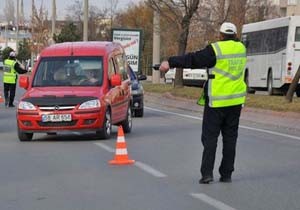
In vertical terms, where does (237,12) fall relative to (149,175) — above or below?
above

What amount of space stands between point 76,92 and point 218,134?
5867 mm

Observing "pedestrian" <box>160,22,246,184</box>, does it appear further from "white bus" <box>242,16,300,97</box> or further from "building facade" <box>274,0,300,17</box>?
"building facade" <box>274,0,300,17</box>

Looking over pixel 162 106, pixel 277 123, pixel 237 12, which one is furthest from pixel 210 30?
pixel 277 123

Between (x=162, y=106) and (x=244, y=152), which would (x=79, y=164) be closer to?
(x=244, y=152)

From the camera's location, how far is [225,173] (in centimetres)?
1008

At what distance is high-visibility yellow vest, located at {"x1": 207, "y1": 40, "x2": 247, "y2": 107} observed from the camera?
9766mm

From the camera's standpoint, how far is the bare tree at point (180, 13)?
1331 inches

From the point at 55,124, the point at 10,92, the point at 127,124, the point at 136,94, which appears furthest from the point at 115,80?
the point at 10,92

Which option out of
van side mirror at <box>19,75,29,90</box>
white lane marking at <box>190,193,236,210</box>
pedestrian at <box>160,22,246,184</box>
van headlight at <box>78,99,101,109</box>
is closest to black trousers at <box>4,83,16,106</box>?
van side mirror at <box>19,75,29,90</box>

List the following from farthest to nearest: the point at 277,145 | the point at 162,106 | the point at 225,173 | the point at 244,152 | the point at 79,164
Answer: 1. the point at 162,106
2. the point at 277,145
3. the point at 244,152
4. the point at 79,164
5. the point at 225,173

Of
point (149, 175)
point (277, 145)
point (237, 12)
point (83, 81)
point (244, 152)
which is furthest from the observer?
point (237, 12)

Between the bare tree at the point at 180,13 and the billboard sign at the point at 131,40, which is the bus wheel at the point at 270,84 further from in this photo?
the billboard sign at the point at 131,40

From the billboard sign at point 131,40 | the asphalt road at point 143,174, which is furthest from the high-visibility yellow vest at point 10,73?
the asphalt road at point 143,174

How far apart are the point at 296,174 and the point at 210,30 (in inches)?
1589
